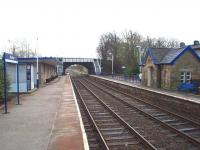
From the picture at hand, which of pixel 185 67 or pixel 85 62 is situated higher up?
pixel 85 62

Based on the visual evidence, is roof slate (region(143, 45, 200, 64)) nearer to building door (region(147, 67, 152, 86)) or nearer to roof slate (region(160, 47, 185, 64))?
Answer: roof slate (region(160, 47, 185, 64))

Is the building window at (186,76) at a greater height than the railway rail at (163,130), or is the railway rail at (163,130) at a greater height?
the building window at (186,76)

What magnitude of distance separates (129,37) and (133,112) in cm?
6133

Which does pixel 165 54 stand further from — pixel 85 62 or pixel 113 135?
pixel 85 62

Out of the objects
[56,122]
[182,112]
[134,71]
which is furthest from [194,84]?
[134,71]

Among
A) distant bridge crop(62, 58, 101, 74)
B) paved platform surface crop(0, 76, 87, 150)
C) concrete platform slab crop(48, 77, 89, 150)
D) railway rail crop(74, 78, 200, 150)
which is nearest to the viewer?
concrete platform slab crop(48, 77, 89, 150)

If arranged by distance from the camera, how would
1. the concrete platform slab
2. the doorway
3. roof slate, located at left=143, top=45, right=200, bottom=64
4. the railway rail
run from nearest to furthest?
1. the concrete platform slab
2. the railway rail
3. roof slate, located at left=143, top=45, right=200, bottom=64
4. the doorway

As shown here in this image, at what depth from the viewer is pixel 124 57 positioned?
7244 cm

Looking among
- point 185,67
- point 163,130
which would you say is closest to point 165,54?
point 185,67

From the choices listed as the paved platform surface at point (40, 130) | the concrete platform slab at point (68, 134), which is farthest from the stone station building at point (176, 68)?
the concrete platform slab at point (68, 134)

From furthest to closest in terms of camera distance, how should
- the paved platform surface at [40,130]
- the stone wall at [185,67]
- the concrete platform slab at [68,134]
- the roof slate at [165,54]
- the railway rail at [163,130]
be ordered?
the roof slate at [165,54]
the stone wall at [185,67]
the railway rail at [163,130]
the paved platform surface at [40,130]
the concrete platform slab at [68,134]

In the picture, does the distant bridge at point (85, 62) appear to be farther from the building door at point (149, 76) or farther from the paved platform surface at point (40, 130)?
the paved platform surface at point (40, 130)

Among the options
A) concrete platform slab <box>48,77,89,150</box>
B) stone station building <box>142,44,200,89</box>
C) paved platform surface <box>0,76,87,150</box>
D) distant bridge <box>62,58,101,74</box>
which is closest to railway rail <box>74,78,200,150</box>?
concrete platform slab <box>48,77,89,150</box>

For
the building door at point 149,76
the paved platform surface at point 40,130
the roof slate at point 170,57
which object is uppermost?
the roof slate at point 170,57
